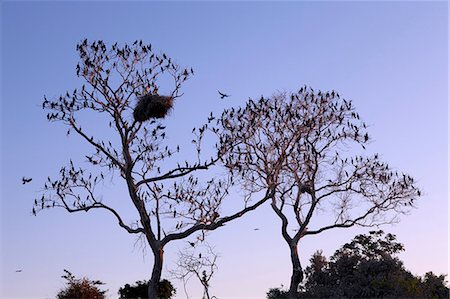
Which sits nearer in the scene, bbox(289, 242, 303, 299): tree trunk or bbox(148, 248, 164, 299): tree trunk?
bbox(148, 248, 164, 299): tree trunk

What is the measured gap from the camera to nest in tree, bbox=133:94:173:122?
2277cm

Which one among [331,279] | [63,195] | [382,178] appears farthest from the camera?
[331,279]

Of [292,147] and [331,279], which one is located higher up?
[292,147]

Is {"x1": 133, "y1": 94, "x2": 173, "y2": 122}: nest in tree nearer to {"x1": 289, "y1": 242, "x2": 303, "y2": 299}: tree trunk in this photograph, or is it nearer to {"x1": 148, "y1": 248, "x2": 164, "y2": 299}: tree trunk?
{"x1": 148, "y1": 248, "x2": 164, "y2": 299}: tree trunk

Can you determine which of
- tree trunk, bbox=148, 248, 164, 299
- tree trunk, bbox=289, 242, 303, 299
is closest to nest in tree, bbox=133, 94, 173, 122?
tree trunk, bbox=148, 248, 164, 299

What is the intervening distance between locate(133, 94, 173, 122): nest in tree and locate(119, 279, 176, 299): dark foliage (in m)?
9.13

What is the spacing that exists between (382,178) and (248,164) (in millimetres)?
5333

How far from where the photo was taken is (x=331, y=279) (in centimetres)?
3284

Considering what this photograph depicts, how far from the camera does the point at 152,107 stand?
896 inches

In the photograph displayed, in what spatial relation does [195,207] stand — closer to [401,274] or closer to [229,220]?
[229,220]

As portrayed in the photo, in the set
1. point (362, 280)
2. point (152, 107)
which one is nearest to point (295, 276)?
point (362, 280)

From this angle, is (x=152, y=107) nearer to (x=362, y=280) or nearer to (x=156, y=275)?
(x=156, y=275)

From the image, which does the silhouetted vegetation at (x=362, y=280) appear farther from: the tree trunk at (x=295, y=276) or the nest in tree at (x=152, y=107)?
the nest in tree at (x=152, y=107)

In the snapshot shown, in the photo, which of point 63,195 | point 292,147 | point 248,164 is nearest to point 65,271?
point 63,195
